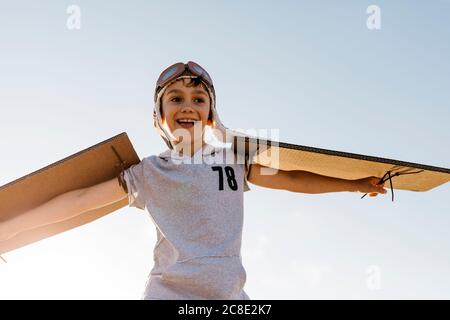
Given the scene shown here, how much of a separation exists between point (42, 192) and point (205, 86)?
4.24ft

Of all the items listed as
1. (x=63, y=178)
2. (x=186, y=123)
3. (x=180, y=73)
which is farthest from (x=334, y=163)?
Answer: (x=63, y=178)

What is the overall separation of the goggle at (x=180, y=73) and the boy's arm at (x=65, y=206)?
77 cm

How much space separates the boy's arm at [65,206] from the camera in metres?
3.99

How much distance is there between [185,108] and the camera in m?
4.18

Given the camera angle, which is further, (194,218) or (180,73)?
(180,73)

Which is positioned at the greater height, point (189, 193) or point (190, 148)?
point (190, 148)

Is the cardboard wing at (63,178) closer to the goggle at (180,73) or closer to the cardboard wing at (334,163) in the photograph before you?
the goggle at (180,73)

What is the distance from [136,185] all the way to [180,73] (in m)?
0.84

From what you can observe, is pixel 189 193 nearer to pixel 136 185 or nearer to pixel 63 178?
pixel 136 185

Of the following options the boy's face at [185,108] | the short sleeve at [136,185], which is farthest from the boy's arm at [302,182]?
the short sleeve at [136,185]

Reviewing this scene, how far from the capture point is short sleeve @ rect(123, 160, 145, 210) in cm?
397

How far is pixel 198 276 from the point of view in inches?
140
